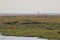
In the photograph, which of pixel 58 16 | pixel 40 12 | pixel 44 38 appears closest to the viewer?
pixel 44 38

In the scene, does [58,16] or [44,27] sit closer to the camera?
[44,27]

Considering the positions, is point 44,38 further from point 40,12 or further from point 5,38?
point 40,12

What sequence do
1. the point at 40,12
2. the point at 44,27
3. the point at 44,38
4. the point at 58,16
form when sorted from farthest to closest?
the point at 40,12
the point at 58,16
the point at 44,27
the point at 44,38

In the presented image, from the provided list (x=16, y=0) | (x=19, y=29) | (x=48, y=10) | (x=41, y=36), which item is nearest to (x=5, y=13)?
(x=16, y=0)

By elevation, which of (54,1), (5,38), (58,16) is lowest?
(5,38)

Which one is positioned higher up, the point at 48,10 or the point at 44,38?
the point at 48,10

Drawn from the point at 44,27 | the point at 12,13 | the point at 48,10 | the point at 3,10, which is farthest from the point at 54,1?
the point at 3,10
